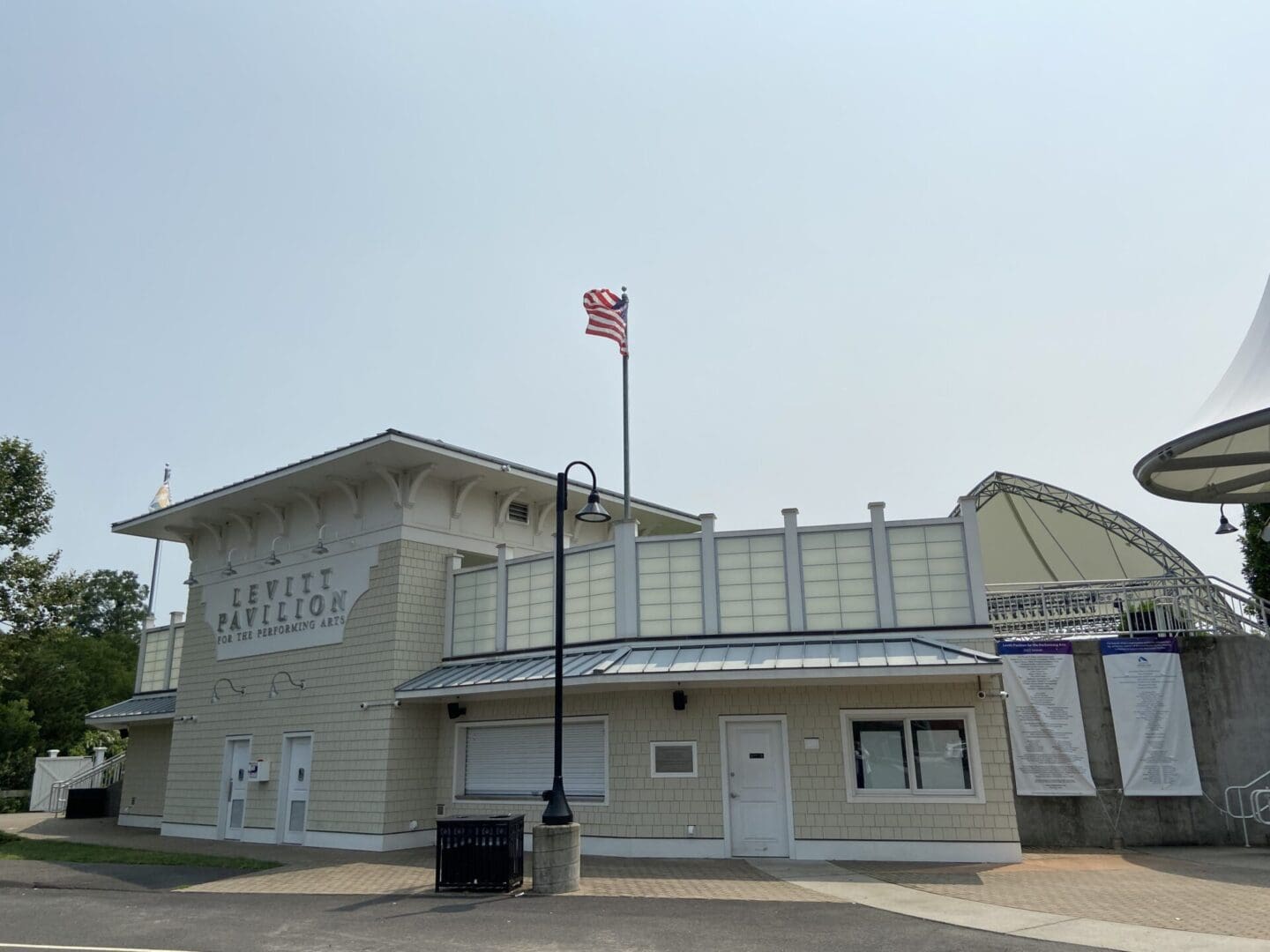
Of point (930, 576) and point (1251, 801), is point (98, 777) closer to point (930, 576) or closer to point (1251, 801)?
point (930, 576)

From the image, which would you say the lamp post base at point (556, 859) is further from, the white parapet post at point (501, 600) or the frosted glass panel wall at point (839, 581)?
the white parapet post at point (501, 600)

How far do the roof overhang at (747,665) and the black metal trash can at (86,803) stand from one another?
62.5 ft

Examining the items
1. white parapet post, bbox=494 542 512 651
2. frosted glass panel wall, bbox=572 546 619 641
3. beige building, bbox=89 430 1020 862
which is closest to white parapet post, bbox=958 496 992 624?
beige building, bbox=89 430 1020 862

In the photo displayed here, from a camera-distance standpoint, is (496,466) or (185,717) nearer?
(496,466)

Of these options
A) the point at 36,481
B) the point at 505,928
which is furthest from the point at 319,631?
the point at 505,928

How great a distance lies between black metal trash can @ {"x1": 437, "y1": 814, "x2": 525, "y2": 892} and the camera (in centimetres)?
1224

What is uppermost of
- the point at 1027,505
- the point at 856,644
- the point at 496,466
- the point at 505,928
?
the point at 1027,505

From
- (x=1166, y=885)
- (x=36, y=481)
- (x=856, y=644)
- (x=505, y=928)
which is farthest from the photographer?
(x=36, y=481)

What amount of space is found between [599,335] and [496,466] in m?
4.16

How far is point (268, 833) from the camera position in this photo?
19.6m

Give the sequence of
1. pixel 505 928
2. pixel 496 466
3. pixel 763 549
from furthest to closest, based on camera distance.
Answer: pixel 496 466 → pixel 763 549 → pixel 505 928

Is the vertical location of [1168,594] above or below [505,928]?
above

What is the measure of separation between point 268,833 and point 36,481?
10482 millimetres

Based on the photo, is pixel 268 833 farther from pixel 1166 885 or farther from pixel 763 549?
pixel 1166 885
